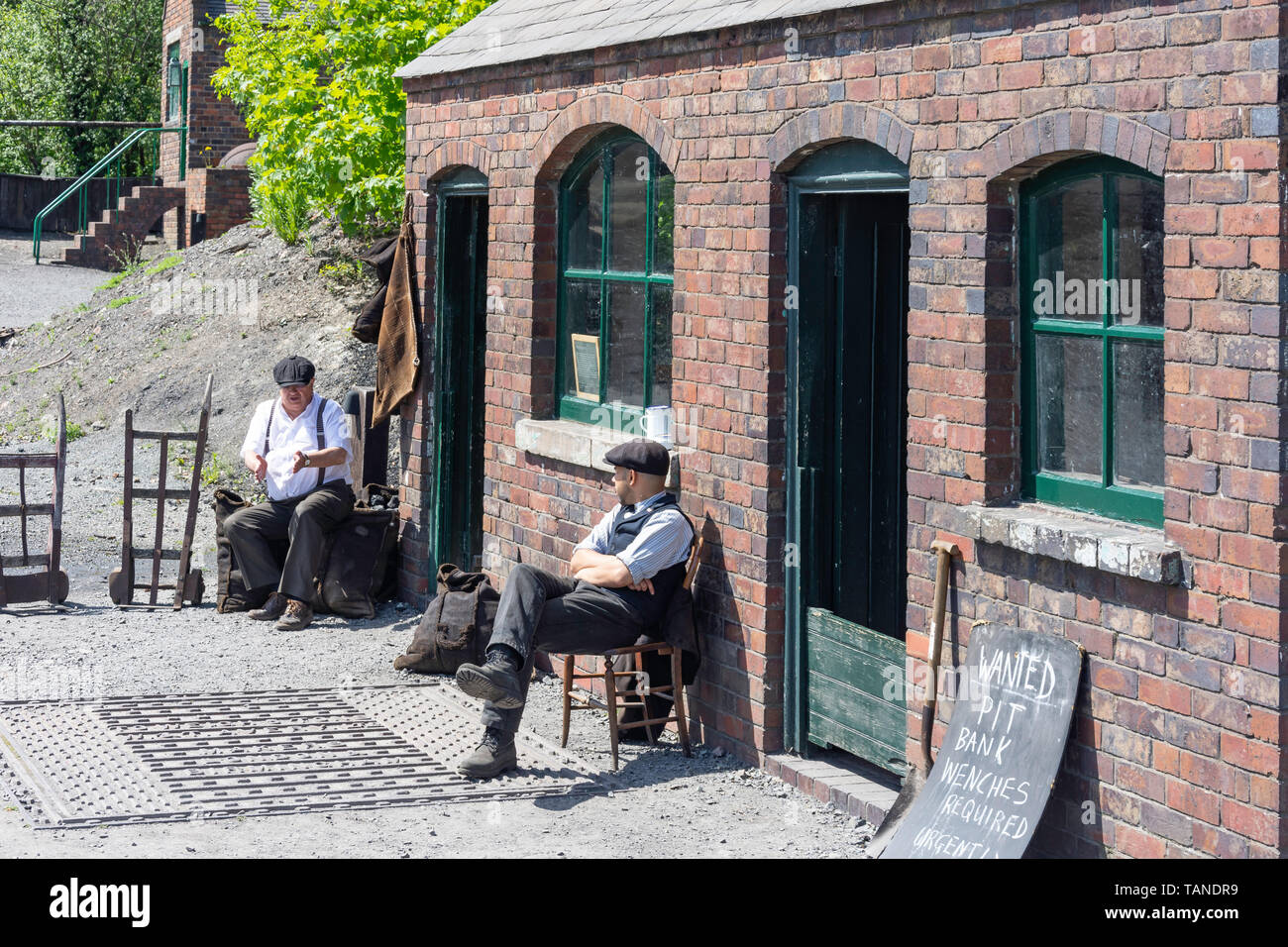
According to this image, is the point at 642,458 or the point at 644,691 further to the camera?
the point at 644,691

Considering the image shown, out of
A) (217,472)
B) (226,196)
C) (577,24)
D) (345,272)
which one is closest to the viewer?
(577,24)

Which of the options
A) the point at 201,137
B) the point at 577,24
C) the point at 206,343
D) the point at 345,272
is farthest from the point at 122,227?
the point at 577,24

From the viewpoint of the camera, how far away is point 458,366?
33.6 feet

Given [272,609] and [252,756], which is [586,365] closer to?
[252,756]

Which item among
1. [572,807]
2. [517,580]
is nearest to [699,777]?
[572,807]

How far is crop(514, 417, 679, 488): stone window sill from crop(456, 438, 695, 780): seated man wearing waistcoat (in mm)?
363

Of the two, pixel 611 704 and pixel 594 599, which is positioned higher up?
pixel 594 599

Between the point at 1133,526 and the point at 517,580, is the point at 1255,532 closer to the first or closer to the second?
the point at 1133,526

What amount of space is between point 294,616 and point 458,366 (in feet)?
6.08

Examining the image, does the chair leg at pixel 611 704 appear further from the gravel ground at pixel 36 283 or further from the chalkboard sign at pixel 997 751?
the gravel ground at pixel 36 283

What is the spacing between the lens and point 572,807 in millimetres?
6605

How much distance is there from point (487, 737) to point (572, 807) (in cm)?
60

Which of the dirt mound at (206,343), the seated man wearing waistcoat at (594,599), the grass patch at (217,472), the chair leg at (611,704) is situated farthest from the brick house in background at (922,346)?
the dirt mound at (206,343)

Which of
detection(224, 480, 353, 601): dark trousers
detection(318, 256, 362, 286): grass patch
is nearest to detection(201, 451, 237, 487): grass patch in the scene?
detection(318, 256, 362, 286): grass patch
